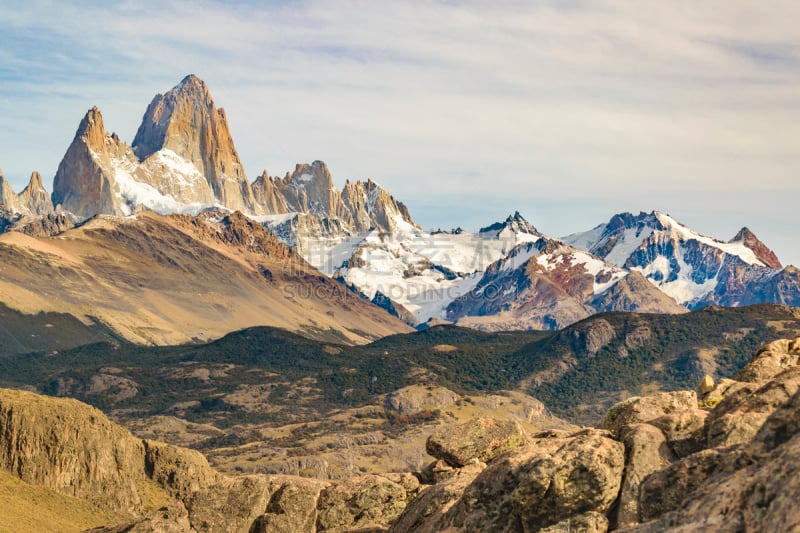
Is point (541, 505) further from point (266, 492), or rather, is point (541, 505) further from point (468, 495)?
point (266, 492)

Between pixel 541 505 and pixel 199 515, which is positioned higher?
pixel 541 505

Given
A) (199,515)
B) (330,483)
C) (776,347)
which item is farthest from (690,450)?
(199,515)

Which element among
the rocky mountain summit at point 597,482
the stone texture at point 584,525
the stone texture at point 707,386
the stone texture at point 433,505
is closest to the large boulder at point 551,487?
the rocky mountain summit at point 597,482

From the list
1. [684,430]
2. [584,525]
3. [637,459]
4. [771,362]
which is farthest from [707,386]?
[584,525]

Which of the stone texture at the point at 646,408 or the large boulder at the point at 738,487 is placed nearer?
the large boulder at the point at 738,487

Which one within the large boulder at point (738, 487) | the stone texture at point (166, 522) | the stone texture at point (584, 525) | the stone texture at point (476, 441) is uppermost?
the large boulder at point (738, 487)

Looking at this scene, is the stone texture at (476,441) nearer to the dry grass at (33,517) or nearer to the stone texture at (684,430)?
the stone texture at (684,430)

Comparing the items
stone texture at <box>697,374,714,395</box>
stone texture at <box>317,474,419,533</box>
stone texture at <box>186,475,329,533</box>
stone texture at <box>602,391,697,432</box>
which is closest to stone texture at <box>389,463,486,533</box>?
stone texture at <box>317,474,419,533</box>

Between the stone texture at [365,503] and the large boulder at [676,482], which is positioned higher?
Answer: the large boulder at [676,482]

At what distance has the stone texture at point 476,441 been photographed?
73.4m

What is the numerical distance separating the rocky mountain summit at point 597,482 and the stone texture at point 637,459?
0.07 meters

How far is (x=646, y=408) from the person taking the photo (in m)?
65.8

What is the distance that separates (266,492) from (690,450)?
37.4 m

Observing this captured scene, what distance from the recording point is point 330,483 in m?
83.8
